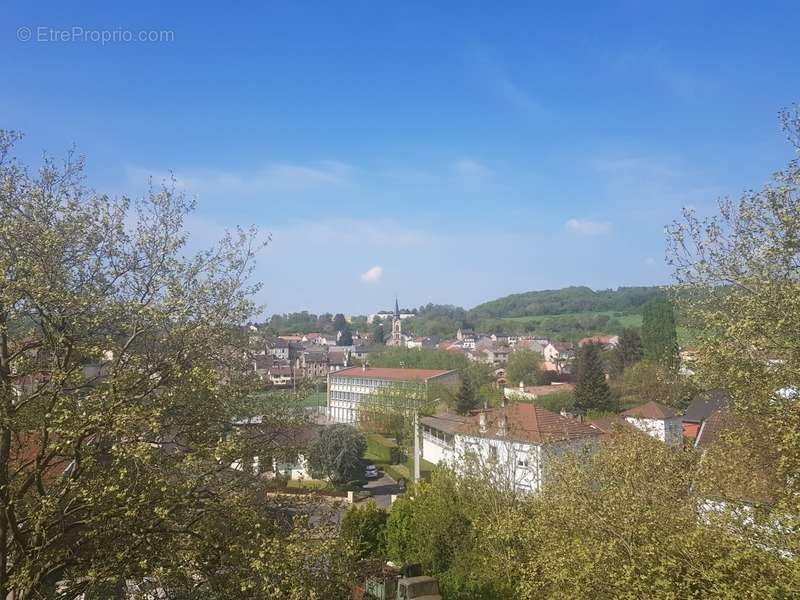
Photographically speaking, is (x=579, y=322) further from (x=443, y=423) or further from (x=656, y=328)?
(x=443, y=423)

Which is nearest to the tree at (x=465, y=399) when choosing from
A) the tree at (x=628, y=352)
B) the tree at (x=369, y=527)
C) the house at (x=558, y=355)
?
the tree at (x=628, y=352)

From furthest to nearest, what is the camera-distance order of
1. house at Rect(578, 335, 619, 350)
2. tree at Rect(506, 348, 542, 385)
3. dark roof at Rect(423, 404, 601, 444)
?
house at Rect(578, 335, 619, 350), tree at Rect(506, 348, 542, 385), dark roof at Rect(423, 404, 601, 444)

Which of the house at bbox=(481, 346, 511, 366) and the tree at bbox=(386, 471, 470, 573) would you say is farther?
the house at bbox=(481, 346, 511, 366)

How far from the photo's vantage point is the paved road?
3525 centimetres

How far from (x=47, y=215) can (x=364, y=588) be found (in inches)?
434

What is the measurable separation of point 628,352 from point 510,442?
57.0m

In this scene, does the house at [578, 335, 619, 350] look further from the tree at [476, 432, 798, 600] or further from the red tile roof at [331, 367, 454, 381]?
the tree at [476, 432, 798, 600]

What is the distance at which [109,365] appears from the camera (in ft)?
28.4

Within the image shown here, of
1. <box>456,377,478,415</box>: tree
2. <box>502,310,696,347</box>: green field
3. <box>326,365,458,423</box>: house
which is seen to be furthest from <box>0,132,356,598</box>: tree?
<box>502,310,696,347</box>: green field

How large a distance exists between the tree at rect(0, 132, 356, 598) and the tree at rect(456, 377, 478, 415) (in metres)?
46.8

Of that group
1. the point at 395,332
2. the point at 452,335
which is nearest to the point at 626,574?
the point at 395,332

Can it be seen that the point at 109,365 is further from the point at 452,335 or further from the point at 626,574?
the point at 452,335

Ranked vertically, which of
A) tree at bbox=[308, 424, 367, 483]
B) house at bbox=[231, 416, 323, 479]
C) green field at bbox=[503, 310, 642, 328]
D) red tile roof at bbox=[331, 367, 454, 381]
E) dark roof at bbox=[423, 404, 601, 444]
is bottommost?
tree at bbox=[308, 424, 367, 483]

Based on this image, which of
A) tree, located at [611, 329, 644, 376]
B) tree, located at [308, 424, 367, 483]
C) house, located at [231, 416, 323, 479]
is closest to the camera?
house, located at [231, 416, 323, 479]
